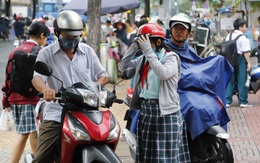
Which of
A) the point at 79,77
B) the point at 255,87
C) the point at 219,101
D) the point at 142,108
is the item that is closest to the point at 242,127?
the point at 255,87

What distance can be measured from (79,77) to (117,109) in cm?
715

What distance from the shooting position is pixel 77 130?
473cm

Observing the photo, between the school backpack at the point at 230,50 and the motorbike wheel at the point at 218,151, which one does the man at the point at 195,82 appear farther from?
the school backpack at the point at 230,50

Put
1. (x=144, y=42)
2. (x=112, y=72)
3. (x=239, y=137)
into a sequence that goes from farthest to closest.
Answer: (x=112, y=72) < (x=239, y=137) < (x=144, y=42)

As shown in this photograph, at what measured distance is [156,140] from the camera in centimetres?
575

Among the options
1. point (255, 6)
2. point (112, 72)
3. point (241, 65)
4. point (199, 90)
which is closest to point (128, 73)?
point (199, 90)

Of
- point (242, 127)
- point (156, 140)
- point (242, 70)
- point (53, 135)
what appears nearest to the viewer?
point (53, 135)

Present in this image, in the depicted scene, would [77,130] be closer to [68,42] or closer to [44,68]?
[44,68]

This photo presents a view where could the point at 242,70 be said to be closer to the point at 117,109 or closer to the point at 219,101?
the point at 117,109

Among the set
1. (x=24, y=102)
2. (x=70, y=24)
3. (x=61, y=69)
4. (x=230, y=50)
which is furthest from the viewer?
(x=230, y=50)

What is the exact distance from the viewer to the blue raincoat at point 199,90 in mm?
6234

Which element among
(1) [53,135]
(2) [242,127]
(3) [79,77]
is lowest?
(2) [242,127]

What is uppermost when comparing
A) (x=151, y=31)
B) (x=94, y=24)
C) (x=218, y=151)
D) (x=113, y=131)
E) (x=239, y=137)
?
(x=94, y=24)

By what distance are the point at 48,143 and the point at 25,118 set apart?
64.0 inches
